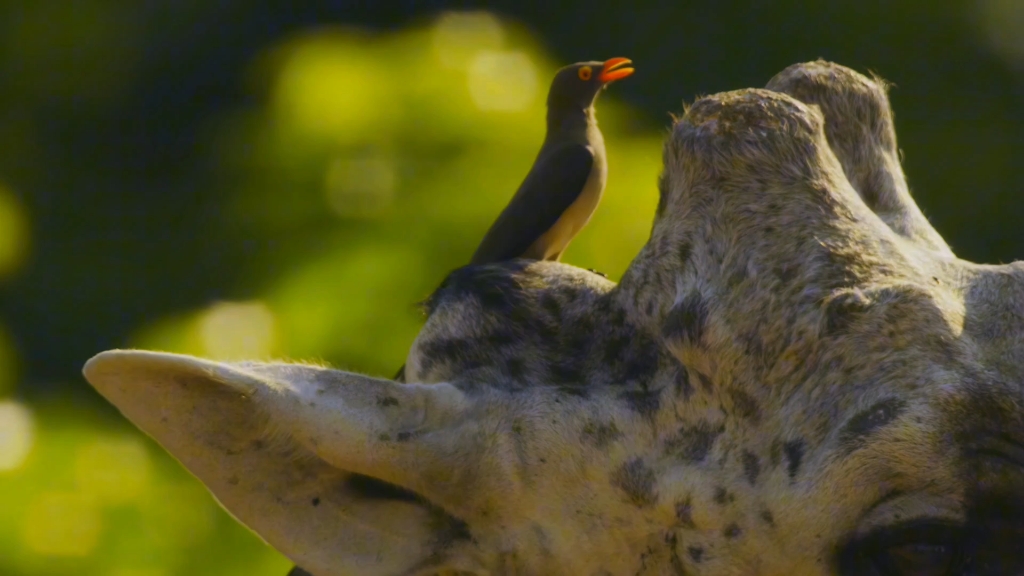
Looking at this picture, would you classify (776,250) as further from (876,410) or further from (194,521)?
(194,521)

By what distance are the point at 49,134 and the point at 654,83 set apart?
10.3ft

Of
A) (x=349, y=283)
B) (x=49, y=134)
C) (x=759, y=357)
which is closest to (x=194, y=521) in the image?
(x=349, y=283)

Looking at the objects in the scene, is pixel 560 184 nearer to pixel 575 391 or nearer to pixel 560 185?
pixel 560 185

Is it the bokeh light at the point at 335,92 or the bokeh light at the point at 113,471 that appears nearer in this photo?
Answer: the bokeh light at the point at 113,471

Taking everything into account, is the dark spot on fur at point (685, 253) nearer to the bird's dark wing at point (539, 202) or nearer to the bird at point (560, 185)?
the bird at point (560, 185)

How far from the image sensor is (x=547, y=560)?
167 centimetres

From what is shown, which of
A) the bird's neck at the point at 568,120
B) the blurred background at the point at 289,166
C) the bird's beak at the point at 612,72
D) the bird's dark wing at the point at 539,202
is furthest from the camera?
the blurred background at the point at 289,166

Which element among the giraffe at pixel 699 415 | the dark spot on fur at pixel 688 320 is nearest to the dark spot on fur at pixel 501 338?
the giraffe at pixel 699 415

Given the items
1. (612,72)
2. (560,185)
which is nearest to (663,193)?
(560,185)

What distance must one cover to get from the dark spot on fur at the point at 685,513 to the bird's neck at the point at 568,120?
6.53ft

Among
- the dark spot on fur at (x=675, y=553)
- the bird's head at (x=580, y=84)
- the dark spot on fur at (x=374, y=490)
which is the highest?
the bird's head at (x=580, y=84)

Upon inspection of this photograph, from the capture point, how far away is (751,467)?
5.16 ft

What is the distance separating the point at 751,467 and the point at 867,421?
0.15 metres

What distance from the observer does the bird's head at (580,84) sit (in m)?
3.62
